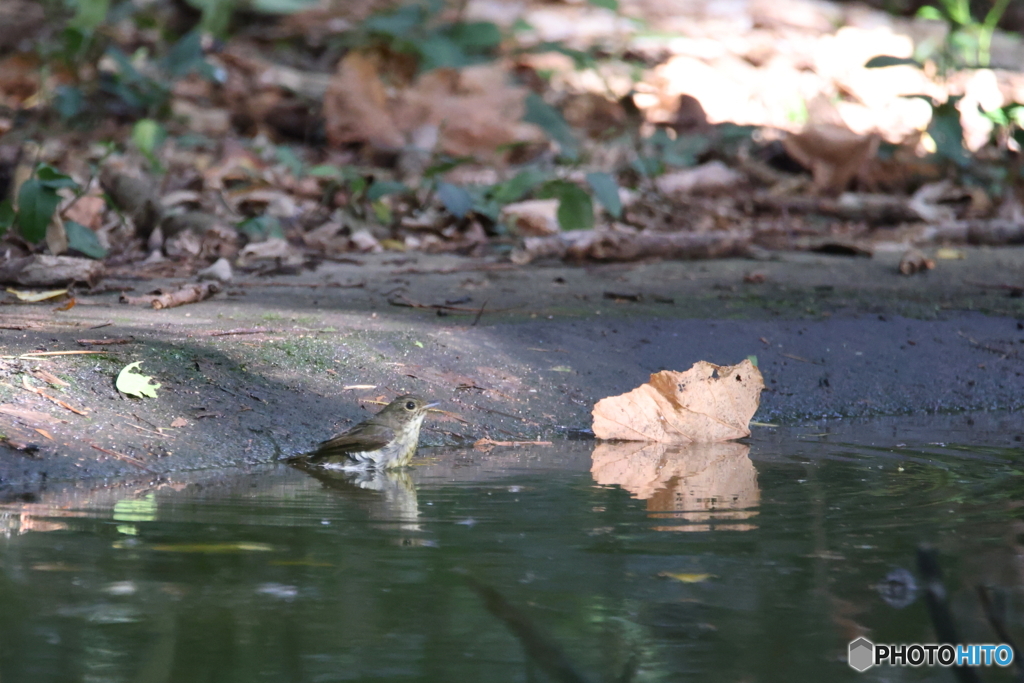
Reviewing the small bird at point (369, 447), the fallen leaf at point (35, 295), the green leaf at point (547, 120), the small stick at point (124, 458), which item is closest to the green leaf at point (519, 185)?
the green leaf at point (547, 120)

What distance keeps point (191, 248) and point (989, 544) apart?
15.4ft

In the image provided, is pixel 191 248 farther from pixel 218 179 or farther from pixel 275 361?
pixel 275 361

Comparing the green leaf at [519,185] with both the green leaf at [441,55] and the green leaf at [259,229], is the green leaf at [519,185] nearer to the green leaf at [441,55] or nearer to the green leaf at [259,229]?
the green leaf at [259,229]

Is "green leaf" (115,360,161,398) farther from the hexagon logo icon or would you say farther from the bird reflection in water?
the hexagon logo icon

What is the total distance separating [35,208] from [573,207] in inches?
118

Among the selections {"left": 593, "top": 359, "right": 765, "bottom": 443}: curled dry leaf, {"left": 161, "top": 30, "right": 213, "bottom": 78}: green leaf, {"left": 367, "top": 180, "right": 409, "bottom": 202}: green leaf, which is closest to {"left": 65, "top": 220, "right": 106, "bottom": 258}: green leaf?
Result: {"left": 367, "top": 180, "right": 409, "bottom": 202}: green leaf

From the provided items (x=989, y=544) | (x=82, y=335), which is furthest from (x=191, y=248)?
(x=989, y=544)

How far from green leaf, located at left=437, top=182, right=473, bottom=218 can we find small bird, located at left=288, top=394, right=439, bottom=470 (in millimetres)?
3487

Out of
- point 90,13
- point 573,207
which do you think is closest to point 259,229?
point 573,207

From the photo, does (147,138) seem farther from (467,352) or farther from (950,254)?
(950,254)

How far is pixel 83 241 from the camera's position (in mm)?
5598

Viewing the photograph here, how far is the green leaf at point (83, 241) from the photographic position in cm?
557

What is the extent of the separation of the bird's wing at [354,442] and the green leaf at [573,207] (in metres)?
3.47

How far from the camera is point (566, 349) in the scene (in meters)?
4.59
